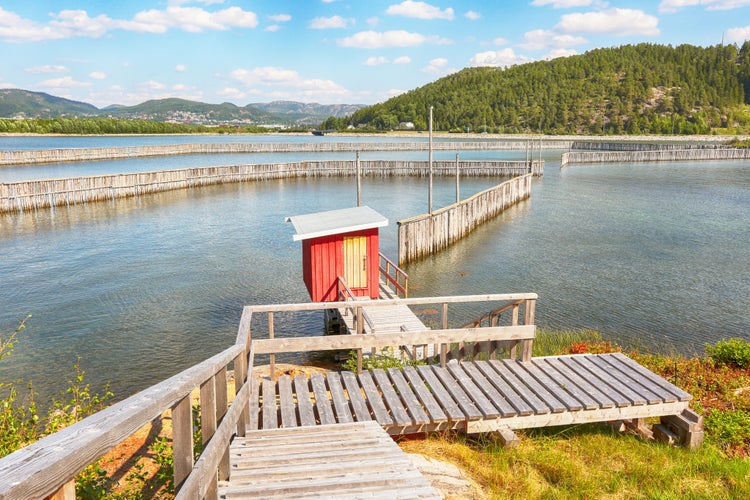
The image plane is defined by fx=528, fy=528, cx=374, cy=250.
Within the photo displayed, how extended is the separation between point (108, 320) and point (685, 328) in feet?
61.1

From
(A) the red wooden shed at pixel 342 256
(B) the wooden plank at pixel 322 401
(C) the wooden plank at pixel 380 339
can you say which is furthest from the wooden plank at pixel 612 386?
(A) the red wooden shed at pixel 342 256

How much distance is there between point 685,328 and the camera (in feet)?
53.8

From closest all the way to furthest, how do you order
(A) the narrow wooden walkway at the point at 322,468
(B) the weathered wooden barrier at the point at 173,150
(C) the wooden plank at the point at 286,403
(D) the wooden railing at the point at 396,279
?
(A) the narrow wooden walkway at the point at 322,468 → (C) the wooden plank at the point at 286,403 → (D) the wooden railing at the point at 396,279 → (B) the weathered wooden barrier at the point at 173,150

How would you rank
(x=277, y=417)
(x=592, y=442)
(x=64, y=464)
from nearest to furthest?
(x=64, y=464) → (x=277, y=417) → (x=592, y=442)

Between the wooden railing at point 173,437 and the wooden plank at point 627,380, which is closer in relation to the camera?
the wooden railing at point 173,437

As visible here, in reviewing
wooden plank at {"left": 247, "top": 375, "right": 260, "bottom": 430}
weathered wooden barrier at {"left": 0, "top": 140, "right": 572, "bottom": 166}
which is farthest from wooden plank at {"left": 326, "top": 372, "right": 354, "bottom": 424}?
weathered wooden barrier at {"left": 0, "top": 140, "right": 572, "bottom": 166}

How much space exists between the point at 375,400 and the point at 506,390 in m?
1.89

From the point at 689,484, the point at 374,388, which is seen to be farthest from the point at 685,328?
the point at 374,388

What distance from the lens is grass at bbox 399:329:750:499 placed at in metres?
5.88

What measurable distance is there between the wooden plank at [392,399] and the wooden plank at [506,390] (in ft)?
4.82

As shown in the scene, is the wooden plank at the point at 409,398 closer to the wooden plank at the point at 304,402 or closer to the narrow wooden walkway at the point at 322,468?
the narrow wooden walkway at the point at 322,468

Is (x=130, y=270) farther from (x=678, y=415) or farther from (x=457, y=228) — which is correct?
(x=678, y=415)

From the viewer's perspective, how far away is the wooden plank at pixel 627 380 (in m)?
7.25

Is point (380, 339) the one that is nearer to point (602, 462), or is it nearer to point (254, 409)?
point (254, 409)
